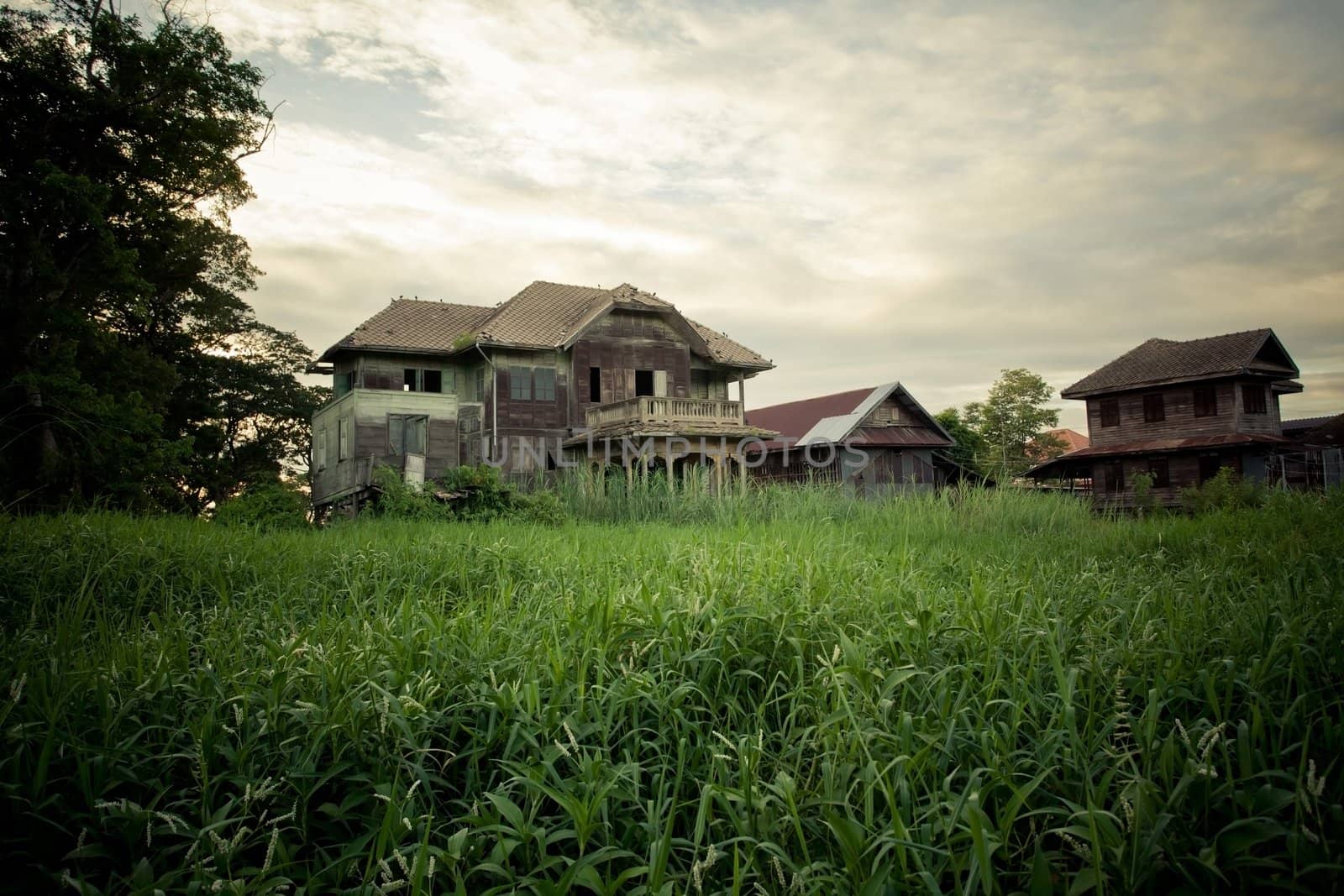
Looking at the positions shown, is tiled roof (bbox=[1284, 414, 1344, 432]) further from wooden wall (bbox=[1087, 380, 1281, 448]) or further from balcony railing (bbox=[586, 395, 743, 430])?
balcony railing (bbox=[586, 395, 743, 430])

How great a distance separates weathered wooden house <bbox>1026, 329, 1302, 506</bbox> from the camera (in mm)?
28391

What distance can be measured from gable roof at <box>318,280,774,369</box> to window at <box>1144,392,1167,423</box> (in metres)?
15.4

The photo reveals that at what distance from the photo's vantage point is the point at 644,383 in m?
27.1

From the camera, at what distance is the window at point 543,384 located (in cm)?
2516

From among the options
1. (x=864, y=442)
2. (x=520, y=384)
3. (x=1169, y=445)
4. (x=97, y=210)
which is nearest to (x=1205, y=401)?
(x=1169, y=445)

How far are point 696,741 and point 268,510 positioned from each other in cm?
1021

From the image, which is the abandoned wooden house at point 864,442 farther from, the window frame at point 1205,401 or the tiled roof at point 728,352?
the window frame at point 1205,401

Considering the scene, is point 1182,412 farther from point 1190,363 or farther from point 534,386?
point 534,386

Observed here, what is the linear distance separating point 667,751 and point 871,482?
28828mm

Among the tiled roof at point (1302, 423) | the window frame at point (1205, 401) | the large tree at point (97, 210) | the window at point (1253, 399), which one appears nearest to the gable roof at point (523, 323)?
the large tree at point (97, 210)

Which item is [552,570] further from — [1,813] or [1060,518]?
[1060,518]

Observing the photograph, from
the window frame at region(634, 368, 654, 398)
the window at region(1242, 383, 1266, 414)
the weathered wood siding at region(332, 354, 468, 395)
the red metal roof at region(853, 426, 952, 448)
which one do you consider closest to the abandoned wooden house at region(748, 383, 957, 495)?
→ the red metal roof at region(853, 426, 952, 448)

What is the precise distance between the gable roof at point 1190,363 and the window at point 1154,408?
0.70 meters

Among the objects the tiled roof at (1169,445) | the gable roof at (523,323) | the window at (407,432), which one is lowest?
the tiled roof at (1169,445)
